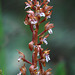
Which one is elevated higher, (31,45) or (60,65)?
(60,65)

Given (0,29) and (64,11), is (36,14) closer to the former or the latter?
(0,29)

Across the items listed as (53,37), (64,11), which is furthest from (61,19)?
(53,37)

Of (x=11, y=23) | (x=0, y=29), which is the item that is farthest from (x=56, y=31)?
(x=0, y=29)

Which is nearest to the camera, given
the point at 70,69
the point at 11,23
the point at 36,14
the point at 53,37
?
the point at 36,14

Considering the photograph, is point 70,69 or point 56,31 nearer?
point 70,69

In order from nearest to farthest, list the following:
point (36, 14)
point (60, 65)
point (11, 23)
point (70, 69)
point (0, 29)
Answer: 1. point (36, 14)
2. point (60, 65)
3. point (0, 29)
4. point (70, 69)
5. point (11, 23)

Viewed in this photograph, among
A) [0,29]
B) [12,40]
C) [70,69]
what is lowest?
[0,29]
